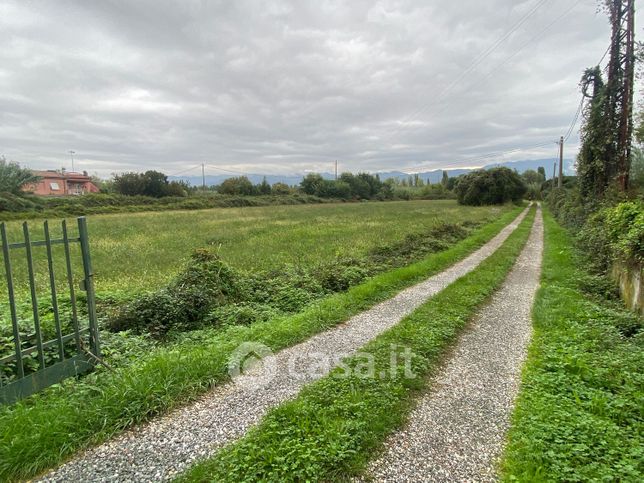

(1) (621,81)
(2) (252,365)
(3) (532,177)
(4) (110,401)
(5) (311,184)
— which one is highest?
(3) (532,177)

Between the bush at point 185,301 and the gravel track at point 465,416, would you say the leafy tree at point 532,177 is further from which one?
the bush at point 185,301

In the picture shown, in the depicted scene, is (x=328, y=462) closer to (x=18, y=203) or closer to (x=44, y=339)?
(x=44, y=339)

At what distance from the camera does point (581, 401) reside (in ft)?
11.4

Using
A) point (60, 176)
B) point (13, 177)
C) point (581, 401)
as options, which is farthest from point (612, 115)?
point (60, 176)

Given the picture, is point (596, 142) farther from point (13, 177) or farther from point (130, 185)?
point (130, 185)

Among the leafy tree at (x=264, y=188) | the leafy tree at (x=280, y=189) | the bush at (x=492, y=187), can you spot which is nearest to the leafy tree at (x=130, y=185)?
the leafy tree at (x=264, y=188)

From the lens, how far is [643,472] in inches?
97.7

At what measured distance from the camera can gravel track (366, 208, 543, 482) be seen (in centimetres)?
262

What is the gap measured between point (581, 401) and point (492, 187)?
183ft

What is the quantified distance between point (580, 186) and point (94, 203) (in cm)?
5804

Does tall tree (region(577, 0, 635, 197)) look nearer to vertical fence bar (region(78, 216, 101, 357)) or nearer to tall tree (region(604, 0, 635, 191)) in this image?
tall tree (region(604, 0, 635, 191))

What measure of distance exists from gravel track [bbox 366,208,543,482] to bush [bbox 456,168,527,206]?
5351 centimetres

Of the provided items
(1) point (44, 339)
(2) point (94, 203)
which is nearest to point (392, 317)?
(1) point (44, 339)

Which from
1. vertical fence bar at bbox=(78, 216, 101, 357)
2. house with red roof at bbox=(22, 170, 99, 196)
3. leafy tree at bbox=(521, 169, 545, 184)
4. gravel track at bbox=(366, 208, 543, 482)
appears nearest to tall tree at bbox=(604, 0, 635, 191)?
gravel track at bbox=(366, 208, 543, 482)
